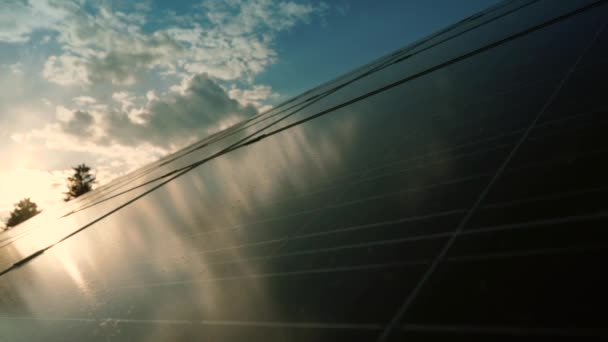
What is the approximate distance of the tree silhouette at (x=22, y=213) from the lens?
48.8m

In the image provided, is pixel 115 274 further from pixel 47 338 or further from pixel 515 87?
pixel 515 87

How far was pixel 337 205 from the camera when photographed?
8.99 feet

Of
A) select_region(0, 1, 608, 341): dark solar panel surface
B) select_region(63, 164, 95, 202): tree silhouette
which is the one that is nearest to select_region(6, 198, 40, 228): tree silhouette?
select_region(63, 164, 95, 202): tree silhouette

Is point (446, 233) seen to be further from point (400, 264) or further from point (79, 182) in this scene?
point (79, 182)

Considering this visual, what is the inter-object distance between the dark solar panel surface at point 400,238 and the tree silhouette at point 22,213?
2177 inches

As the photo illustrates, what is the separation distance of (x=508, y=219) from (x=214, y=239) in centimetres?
234

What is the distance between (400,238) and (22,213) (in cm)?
6096

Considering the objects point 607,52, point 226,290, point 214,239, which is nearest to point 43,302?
point 214,239

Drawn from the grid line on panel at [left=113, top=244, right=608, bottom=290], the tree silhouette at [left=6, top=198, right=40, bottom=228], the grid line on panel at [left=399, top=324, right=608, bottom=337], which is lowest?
the grid line on panel at [left=399, top=324, right=608, bottom=337]

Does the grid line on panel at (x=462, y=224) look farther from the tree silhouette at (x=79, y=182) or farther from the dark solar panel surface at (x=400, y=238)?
the tree silhouette at (x=79, y=182)

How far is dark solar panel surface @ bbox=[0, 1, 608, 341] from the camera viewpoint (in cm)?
122

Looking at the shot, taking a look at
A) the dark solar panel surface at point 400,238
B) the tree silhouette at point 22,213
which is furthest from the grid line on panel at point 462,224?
the tree silhouette at point 22,213

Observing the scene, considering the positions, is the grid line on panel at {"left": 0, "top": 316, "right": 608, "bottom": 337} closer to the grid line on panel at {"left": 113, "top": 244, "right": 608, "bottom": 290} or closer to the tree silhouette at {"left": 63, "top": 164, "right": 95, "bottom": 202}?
the grid line on panel at {"left": 113, "top": 244, "right": 608, "bottom": 290}

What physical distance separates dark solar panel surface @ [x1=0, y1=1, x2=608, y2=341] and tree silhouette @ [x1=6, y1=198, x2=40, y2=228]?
55.3 meters
